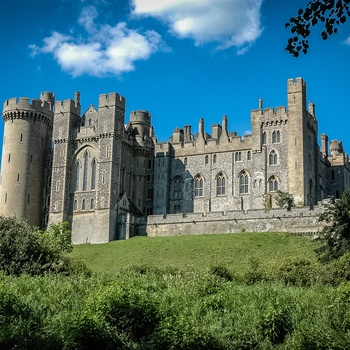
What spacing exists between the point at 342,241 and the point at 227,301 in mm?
14940

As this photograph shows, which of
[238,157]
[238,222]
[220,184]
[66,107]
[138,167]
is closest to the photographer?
[238,222]

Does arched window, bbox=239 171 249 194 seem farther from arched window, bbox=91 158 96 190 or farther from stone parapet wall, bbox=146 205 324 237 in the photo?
arched window, bbox=91 158 96 190

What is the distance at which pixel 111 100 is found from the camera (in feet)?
213

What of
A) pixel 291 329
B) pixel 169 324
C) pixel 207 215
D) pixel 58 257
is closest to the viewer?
pixel 169 324

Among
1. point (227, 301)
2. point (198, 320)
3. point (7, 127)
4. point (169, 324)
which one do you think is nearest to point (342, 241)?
point (227, 301)

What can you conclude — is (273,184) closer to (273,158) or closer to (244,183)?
(273,158)

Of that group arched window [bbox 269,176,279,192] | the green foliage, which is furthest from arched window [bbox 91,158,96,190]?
the green foliage

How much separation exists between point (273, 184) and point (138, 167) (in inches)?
563

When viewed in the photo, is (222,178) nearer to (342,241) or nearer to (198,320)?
(342,241)

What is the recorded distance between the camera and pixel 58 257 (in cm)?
3838

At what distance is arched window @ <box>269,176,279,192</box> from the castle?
0.09m

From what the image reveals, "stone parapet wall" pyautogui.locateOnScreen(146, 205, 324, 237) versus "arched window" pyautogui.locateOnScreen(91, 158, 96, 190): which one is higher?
"arched window" pyautogui.locateOnScreen(91, 158, 96, 190)

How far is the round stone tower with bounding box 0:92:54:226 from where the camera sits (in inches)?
2623

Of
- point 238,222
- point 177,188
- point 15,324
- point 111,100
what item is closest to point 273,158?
point 238,222
